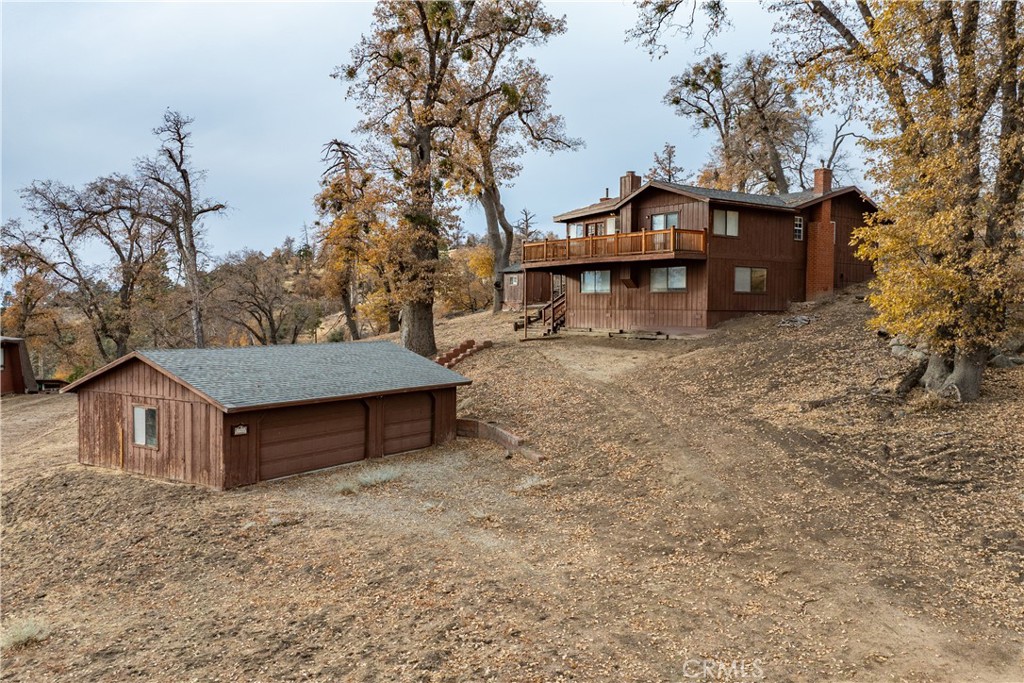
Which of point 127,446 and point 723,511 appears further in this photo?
point 127,446

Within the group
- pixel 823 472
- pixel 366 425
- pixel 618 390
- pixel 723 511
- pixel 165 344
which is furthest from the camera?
pixel 165 344

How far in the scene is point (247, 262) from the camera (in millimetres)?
40719

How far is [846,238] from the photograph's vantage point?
30.0 meters

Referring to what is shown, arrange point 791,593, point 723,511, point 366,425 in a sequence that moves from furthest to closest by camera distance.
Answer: point 366,425
point 723,511
point 791,593

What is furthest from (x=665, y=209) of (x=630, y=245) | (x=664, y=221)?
(x=630, y=245)

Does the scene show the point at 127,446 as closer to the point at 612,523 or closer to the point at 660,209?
the point at 612,523

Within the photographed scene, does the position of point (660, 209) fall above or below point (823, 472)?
above

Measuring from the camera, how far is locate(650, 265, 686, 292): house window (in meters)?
27.0

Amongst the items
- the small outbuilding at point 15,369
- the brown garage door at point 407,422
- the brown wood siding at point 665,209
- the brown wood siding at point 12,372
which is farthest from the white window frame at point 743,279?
the brown wood siding at point 12,372

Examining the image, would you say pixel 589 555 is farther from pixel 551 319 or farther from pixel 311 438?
pixel 551 319

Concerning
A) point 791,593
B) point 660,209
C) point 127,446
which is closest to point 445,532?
point 791,593

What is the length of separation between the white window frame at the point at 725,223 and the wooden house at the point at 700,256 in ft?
0.21

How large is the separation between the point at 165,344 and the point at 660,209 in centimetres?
3134

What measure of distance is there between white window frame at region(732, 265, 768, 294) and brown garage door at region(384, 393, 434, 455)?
15959 mm
